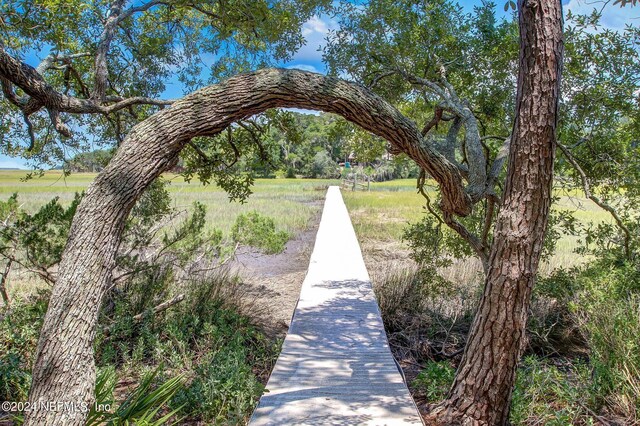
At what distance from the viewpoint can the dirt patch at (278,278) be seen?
229 inches

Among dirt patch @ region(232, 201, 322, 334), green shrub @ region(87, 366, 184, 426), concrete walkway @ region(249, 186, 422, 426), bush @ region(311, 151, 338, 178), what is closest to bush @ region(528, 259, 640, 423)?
concrete walkway @ region(249, 186, 422, 426)

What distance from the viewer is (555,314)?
16.1 ft

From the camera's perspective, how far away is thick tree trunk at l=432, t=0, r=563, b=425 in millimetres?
2420

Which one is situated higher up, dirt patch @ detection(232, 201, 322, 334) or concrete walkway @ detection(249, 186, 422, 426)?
concrete walkway @ detection(249, 186, 422, 426)

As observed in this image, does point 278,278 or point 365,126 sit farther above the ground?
point 365,126

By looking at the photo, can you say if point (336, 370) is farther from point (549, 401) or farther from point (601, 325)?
point (601, 325)

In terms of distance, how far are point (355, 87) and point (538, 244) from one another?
1.44 m

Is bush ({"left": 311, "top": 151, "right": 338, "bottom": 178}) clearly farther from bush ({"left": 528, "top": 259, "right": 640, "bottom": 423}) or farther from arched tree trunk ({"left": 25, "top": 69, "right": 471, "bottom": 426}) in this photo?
arched tree trunk ({"left": 25, "top": 69, "right": 471, "bottom": 426})

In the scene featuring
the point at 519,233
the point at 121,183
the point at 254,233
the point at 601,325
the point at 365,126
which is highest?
the point at 365,126

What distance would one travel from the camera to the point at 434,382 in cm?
319

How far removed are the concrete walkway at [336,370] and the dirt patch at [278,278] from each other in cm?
50

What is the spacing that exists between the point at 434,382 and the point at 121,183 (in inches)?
98.4

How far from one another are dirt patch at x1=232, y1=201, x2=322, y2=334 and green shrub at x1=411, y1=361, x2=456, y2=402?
196 cm

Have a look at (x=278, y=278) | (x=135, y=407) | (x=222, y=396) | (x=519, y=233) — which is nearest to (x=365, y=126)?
(x=519, y=233)
